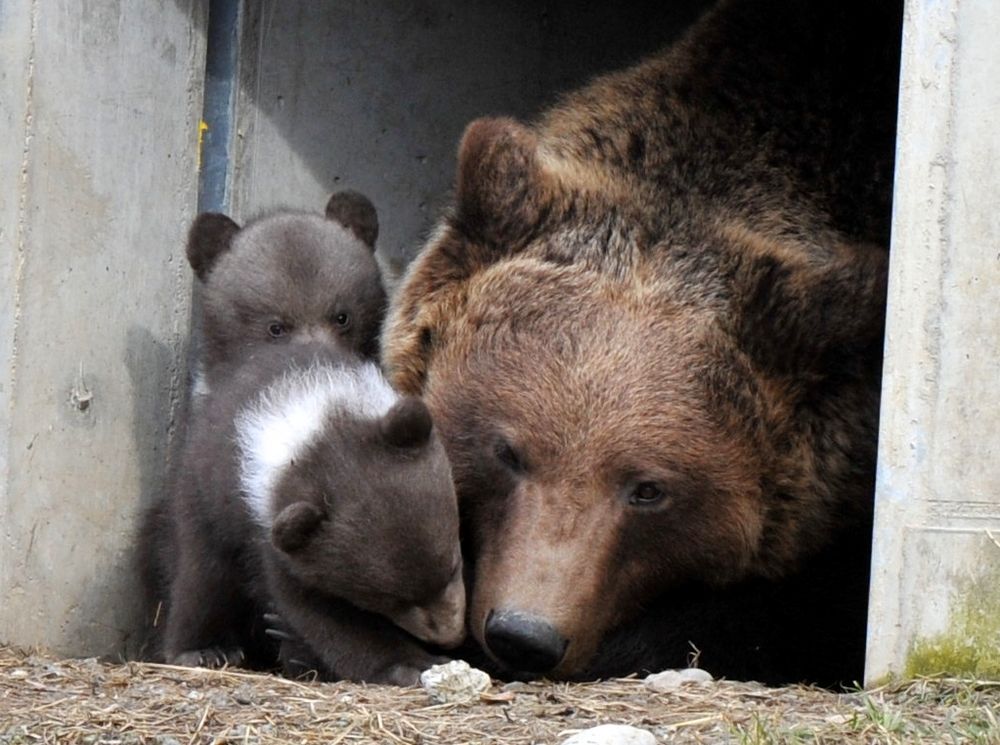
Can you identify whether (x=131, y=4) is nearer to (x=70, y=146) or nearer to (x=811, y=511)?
(x=70, y=146)

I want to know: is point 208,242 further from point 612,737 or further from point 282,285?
point 612,737

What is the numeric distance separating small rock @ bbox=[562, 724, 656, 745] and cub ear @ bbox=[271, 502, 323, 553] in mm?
1185

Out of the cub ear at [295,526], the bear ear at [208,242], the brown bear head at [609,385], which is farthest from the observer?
the bear ear at [208,242]

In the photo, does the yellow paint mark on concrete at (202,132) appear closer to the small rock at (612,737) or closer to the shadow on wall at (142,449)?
the shadow on wall at (142,449)

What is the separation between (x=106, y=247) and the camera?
674cm

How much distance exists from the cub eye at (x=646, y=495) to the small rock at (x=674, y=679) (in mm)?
580

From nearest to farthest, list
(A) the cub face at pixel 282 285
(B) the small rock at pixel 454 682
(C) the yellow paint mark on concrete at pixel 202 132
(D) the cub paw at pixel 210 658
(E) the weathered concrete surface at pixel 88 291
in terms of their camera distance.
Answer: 1. (B) the small rock at pixel 454 682
2. (D) the cub paw at pixel 210 658
3. (E) the weathered concrete surface at pixel 88 291
4. (A) the cub face at pixel 282 285
5. (C) the yellow paint mark on concrete at pixel 202 132

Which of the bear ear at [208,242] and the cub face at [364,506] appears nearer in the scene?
the cub face at [364,506]

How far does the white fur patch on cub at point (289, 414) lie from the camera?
214 inches

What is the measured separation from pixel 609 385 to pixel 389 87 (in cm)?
310

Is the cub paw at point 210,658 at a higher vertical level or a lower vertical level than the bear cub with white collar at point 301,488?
lower

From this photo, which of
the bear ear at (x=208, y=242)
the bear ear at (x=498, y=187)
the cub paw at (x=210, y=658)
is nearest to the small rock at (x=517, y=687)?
the cub paw at (x=210, y=658)

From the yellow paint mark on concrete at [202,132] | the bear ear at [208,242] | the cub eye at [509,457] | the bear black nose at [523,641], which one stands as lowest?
the bear black nose at [523,641]

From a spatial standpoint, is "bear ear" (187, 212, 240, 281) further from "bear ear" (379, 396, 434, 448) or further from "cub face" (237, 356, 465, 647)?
"bear ear" (379, 396, 434, 448)
